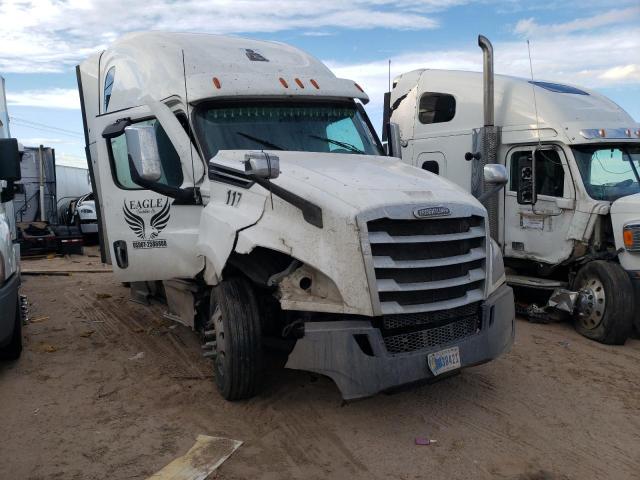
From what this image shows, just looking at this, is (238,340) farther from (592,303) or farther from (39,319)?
(592,303)

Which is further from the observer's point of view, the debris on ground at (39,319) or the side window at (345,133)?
the debris on ground at (39,319)

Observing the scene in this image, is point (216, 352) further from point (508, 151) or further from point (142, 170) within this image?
point (508, 151)

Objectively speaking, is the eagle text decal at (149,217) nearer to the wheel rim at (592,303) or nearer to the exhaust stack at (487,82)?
the exhaust stack at (487,82)

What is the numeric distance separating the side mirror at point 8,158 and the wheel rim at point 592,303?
6.75m

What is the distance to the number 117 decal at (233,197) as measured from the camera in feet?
16.0

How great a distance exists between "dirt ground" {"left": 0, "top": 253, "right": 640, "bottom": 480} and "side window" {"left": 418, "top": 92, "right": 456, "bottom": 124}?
4.06 meters

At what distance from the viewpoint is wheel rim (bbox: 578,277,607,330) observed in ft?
23.3

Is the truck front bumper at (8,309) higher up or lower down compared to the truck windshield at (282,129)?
lower down

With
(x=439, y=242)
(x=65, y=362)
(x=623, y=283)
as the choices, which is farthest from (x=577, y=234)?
(x=65, y=362)

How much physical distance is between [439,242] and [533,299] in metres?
4.87

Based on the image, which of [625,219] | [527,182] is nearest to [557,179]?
[527,182]

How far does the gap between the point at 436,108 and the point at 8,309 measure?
6.74 m

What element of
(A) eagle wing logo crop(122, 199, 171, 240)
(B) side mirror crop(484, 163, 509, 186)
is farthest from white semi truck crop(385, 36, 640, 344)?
(A) eagle wing logo crop(122, 199, 171, 240)

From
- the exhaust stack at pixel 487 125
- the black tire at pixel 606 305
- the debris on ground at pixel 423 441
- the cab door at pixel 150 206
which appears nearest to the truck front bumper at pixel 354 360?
the debris on ground at pixel 423 441
